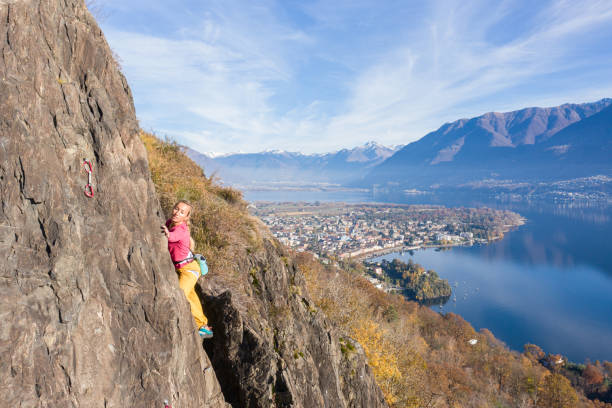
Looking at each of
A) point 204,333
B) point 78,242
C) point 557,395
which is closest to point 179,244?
point 204,333

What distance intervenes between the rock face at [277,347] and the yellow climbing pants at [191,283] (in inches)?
27.8

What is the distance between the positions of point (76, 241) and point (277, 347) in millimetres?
4862

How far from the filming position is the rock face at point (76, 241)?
2.89 metres

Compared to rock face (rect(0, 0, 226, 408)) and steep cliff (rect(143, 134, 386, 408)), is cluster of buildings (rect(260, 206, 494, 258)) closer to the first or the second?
steep cliff (rect(143, 134, 386, 408))

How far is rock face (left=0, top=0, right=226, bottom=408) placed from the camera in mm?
2887

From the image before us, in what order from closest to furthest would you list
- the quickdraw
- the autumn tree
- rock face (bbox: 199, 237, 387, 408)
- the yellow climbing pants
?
the quickdraw → the yellow climbing pants → rock face (bbox: 199, 237, 387, 408) → the autumn tree

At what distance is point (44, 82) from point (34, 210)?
1485 mm

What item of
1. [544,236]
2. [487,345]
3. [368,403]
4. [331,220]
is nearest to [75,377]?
[368,403]

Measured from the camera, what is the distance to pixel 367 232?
108625 mm

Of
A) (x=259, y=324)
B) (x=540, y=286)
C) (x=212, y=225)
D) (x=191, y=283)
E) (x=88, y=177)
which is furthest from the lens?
(x=540, y=286)

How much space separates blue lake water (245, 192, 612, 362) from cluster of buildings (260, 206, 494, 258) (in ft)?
32.1

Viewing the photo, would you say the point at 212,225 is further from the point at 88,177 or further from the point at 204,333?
the point at 88,177

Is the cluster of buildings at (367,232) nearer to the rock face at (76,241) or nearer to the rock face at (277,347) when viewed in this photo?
the rock face at (277,347)

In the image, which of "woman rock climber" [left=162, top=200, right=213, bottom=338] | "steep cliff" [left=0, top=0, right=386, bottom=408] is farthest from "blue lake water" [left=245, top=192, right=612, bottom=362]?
"steep cliff" [left=0, top=0, right=386, bottom=408]
